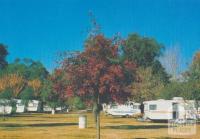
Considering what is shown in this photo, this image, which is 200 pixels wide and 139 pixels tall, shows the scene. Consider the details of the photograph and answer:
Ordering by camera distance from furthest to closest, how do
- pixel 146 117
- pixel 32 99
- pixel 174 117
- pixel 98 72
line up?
pixel 32 99
pixel 146 117
pixel 174 117
pixel 98 72

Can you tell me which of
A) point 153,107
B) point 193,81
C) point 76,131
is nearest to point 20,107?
point 153,107

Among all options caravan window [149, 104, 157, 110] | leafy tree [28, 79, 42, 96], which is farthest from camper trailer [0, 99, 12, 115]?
leafy tree [28, 79, 42, 96]

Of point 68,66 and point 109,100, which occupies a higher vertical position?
point 68,66

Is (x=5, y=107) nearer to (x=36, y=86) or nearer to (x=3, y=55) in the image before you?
(x=3, y=55)

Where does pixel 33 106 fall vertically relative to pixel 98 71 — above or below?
below

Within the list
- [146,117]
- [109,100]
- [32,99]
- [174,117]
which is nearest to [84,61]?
[109,100]

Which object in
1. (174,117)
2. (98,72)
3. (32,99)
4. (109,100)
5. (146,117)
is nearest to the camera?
(98,72)

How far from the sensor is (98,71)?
27.1m

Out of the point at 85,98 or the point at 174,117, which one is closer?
the point at 85,98

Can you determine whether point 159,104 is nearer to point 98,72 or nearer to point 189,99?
point 189,99

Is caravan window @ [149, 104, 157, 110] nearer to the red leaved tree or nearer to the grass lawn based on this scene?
the grass lawn

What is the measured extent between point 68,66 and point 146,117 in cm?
3604

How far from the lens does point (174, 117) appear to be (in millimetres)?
58062

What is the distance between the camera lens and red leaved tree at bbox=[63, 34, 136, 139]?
27.2m
